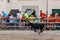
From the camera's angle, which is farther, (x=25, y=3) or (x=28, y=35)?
(x=25, y=3)

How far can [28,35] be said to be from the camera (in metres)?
18.0

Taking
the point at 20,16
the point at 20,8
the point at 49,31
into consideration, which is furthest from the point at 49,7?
the point at 49,31

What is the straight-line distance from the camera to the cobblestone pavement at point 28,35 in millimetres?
17578

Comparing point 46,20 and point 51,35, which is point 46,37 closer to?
point 51,35

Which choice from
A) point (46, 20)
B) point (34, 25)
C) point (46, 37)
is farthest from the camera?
point (46, 20)

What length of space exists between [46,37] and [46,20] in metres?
2.76

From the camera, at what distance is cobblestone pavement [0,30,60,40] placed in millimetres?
17578

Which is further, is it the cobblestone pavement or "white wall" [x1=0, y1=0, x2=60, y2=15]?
"white wall" [x1=0, y1=0, x2=60, y2=15]

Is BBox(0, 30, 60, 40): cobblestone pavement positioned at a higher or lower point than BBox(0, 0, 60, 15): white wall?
lower

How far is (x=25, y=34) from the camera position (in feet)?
60.0

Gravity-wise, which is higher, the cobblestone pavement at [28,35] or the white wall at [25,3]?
the white wall at [25,3]

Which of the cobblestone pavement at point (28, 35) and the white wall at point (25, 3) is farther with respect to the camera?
the white wall at point (25, 3)

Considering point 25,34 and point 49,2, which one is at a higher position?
point 49,2

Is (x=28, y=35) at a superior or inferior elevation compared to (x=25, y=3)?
inferior
